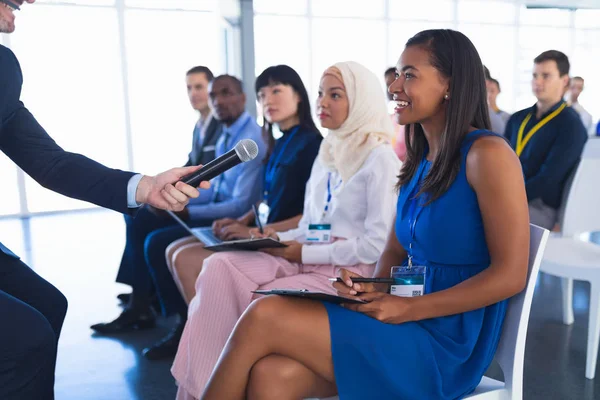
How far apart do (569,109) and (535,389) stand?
6.01 feet

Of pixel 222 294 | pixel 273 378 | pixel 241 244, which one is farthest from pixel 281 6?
pixel 273 378

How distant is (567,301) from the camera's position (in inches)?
124

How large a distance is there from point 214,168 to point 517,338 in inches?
34.3

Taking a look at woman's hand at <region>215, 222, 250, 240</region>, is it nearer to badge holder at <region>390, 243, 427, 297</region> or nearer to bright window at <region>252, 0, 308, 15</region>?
badge holder at <region>390, 243, 427, 297</region>

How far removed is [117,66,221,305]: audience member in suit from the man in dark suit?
1.42 metres

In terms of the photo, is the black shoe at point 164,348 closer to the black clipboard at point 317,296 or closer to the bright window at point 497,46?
the black clipboard at point 317,296

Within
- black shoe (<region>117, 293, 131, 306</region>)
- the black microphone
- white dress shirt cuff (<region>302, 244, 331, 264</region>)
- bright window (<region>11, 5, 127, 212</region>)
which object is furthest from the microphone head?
bright window (<region>11, 5, 127, 212</region>)

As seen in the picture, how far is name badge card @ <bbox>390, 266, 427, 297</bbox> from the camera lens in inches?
58.3

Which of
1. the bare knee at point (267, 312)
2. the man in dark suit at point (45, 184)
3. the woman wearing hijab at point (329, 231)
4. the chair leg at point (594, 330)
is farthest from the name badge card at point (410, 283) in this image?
the chair leg at point (594, 330)

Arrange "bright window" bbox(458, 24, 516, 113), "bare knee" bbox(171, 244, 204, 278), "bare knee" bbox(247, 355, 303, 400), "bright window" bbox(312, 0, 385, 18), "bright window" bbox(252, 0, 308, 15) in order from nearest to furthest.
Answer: "bare knee" bbox(247, 355, 303, 400), "bare knee" bbox(171, 244, 204, 278), "bright window" bbox(252, 0, 308, 15), "bright window" bbox(312, 0, 385, 18), "bright window" bbox(458, 24, 516, 113)

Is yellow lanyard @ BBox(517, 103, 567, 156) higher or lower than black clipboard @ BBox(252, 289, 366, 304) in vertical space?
higher

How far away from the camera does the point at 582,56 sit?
11047 millimetres

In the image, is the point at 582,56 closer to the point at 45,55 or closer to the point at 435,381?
the point at 45,55

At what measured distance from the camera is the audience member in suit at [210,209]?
324cm
